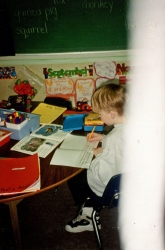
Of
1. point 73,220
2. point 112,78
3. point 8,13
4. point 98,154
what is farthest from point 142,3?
point 73,220

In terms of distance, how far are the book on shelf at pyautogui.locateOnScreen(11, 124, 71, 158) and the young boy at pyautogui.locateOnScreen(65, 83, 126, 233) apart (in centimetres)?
22

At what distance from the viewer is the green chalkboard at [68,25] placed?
7.14 feet

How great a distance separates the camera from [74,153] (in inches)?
58.6

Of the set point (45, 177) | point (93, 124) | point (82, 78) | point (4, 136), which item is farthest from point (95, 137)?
point (82, 78)

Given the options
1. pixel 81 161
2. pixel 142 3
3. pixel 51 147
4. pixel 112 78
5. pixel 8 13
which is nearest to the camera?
pixel 81 161

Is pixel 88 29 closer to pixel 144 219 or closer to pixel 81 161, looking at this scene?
pixel 81 161

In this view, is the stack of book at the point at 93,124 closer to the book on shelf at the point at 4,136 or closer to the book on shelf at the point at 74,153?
the book on shelf at the point at 74,153

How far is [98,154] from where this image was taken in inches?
57.1

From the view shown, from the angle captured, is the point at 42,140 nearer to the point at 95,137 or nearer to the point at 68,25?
the point at 95,137

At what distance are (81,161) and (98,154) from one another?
109mm

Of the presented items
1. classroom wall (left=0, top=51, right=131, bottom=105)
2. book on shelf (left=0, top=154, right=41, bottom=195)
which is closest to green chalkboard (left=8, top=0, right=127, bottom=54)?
classroom wall (left=0, top=51, right=131, bottom=105)

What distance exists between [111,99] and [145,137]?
0.32m

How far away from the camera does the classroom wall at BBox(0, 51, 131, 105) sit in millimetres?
2369

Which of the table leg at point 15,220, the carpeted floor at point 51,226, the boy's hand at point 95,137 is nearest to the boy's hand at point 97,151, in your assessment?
the boy's hand at point 95,137
